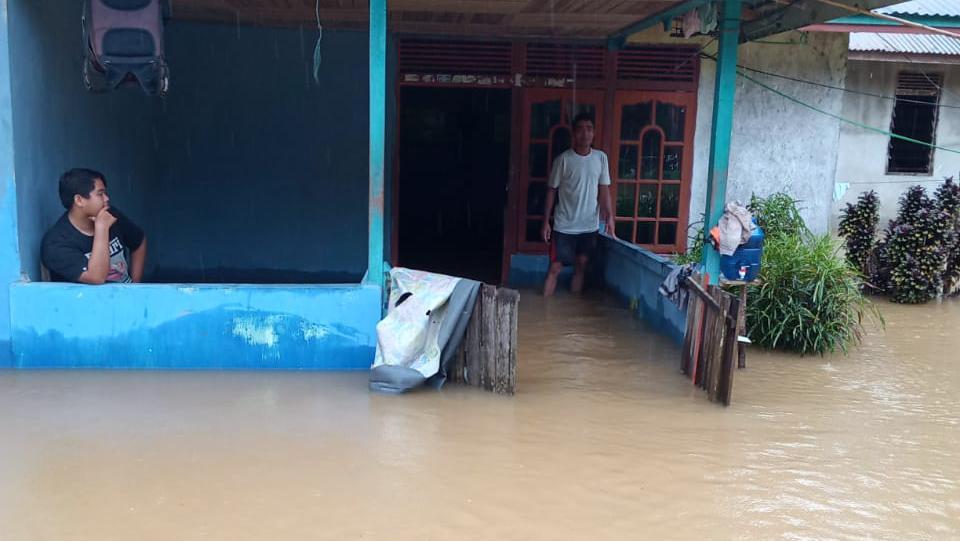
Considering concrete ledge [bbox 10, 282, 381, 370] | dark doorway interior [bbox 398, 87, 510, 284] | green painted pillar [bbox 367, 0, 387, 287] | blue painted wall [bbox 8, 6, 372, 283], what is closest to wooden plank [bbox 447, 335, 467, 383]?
concrete ledge [bbox 10, 282, 381, 370]

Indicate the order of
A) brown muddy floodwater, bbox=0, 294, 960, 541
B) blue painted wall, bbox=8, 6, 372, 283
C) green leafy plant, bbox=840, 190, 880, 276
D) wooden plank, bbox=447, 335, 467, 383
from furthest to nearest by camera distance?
green leafy plant, bbox=840, 190, 880, 276 < blue painted wall, bbox=8, 6, 372, 283 < wooden plank, bbox=447, 335, 467, 383 < brown muddy floodwater, bbox=0, 294, 960, 541

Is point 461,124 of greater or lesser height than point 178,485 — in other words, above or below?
above

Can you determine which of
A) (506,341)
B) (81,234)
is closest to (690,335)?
(506,341)

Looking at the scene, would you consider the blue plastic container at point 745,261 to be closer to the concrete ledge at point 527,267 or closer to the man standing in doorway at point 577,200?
the man standing in doorway at point 577,200

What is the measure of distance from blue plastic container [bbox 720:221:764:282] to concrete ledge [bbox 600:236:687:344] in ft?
1.36

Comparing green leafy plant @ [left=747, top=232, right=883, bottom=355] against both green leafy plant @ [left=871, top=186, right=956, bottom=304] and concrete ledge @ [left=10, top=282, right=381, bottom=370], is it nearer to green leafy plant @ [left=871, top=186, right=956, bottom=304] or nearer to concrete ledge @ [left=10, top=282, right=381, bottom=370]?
green leafy plant @ [left=871, top=186, right=956, bottom=304]

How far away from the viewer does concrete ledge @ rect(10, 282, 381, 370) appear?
17.1 feet

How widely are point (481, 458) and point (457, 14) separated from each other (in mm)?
4568

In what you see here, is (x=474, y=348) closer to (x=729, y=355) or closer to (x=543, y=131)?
(x=729, y=355)

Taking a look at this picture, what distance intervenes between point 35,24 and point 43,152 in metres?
0.84

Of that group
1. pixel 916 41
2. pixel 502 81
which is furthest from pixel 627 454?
pixel 916 41

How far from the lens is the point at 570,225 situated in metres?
8.04

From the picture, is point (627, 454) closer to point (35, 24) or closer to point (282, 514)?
point (282, 514)

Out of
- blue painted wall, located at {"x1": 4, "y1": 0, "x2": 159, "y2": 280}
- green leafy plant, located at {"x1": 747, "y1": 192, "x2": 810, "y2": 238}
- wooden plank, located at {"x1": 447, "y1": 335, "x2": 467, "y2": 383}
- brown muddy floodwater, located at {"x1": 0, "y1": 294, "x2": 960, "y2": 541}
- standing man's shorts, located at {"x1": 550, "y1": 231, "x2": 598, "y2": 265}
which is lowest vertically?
brown muddy floodwater, located at {"x1": 0, "y1": 294, "x2": 960, "y2": 541}
